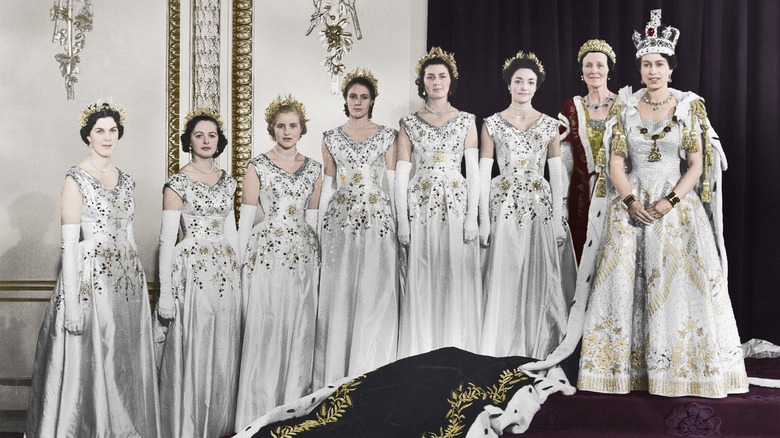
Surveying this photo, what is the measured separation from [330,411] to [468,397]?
0.72 meters

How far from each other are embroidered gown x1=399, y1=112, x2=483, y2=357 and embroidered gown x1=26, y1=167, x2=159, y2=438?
1565 millimetres

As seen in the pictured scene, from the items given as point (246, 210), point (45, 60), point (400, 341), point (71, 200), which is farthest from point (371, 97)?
point (45, 60)

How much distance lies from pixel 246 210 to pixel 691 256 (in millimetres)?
2624

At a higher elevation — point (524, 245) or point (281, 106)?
point (281, 106)

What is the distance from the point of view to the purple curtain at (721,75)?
234 inches

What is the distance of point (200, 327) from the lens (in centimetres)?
526

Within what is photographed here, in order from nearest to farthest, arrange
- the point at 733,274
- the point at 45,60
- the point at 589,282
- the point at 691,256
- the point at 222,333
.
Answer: the point at 691,256 → the point at 589,282 → the point at 222,333 → the point at 733,274 → the point at 45,60

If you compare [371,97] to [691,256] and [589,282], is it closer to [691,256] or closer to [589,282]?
[589,282]

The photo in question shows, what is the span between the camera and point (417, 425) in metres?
4.23

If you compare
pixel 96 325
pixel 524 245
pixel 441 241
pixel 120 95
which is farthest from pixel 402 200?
pixel 120 95

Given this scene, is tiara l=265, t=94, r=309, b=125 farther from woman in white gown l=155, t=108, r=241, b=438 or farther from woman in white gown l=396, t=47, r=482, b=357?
woman in white gown l=396, t=47, r=482, b=357

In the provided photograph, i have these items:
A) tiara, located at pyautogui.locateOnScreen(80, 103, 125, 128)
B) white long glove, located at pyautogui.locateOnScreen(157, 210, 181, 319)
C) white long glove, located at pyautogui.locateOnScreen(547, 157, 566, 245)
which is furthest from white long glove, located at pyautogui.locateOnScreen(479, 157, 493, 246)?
tiara, located at pyautogui.locateOnScreen(80, 103, 125, 128)

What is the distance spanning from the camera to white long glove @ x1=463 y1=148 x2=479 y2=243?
529cm

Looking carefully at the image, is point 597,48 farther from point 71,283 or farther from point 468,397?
point 71,283
